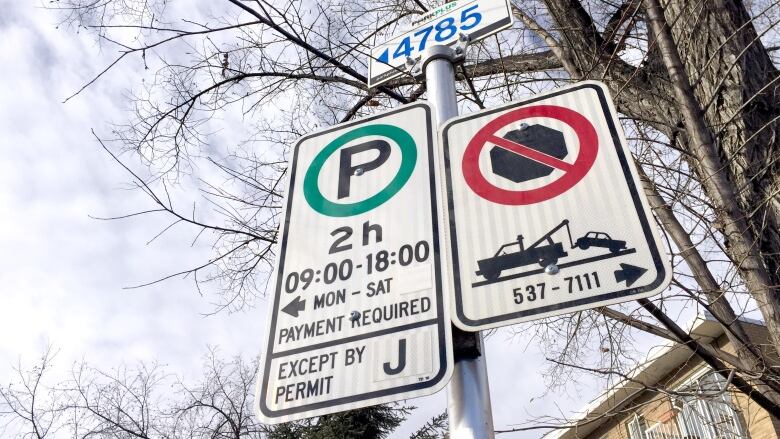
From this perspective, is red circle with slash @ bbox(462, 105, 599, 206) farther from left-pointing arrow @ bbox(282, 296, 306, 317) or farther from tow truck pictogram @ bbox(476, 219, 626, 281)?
left-pointing arrow @ bbox(282, 296, 306, 317)

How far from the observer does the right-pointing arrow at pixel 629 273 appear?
1373mm

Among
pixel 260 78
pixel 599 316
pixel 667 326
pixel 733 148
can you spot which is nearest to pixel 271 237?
pixel 260 78

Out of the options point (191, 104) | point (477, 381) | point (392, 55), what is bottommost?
point (477, 381)

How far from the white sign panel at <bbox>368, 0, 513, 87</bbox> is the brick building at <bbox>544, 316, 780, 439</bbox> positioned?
1.91 m

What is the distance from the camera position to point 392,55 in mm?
2650

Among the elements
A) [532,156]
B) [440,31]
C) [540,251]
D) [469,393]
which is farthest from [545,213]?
[440,31]

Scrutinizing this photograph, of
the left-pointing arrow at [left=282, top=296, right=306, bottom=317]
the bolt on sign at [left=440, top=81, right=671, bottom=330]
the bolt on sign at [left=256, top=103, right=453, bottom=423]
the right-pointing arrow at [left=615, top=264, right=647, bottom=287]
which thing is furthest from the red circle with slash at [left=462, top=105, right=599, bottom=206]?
the left-pointing arrow at [left=282, top=296, right=306, bottom=317]

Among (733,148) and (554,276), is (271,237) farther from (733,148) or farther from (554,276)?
(554,276)

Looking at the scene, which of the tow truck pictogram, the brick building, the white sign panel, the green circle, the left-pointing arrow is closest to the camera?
the tow truck pictogram

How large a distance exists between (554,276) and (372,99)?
13.6ft

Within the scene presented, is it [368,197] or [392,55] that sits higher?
[392,55]

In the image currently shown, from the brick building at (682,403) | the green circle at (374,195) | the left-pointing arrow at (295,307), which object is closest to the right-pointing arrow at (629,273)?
the green circle at (374,195)

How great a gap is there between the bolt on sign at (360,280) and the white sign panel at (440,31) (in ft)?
1.98

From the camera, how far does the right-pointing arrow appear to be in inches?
54.1
